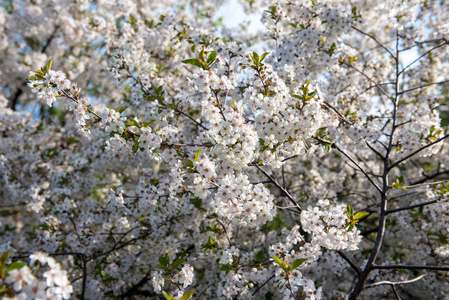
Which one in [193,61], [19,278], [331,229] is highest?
[193,61]

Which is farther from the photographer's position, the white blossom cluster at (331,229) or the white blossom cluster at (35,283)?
the white blossom cluster at (331,229)

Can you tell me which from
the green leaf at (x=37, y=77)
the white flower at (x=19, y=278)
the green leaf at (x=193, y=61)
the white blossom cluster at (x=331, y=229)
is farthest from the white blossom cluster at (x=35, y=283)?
the white blossom cluster at (x=331, y=229)

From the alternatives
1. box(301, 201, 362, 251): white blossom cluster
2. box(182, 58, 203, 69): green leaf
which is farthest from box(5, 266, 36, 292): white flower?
box(301, 201, 362, 251): white blossom cluster

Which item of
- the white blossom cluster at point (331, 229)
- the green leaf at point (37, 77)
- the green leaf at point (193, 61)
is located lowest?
the white blossom cluster at point (331, 229)

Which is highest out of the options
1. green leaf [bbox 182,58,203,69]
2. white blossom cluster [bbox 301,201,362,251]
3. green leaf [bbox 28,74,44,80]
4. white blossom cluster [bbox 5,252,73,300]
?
green leaf [bbox 182,58,203,69]

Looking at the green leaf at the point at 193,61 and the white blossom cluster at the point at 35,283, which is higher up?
the green leaf at the point at 193,61

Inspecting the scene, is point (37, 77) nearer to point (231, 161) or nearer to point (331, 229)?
point (231, 161)

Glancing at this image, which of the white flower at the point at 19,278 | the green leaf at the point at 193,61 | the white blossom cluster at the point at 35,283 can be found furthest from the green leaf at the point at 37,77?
the white flower at the point at 19,278

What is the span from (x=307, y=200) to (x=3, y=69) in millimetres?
10305

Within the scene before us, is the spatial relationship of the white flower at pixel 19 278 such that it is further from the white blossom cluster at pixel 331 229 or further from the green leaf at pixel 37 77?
the white blossom cluster at pixel 331 229

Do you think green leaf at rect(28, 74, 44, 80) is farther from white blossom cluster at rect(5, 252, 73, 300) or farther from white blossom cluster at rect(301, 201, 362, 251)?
white blossom cluster at rect(301, 201, 362, 251)

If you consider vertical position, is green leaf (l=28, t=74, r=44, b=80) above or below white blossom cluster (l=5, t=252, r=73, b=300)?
above

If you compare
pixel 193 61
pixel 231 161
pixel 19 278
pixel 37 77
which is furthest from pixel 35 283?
pixel 193 61

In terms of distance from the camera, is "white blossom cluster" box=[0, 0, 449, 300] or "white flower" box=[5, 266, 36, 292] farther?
"white blossom cluster" box=[0, 0, 449, 300]
